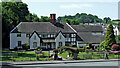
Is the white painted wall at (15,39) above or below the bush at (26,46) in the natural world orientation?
above

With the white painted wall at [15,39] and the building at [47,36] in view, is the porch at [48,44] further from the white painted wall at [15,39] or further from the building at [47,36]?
the white painted wall at [15,39]

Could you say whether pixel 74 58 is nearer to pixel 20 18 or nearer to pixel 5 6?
pixel 20 18

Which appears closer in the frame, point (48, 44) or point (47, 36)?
point (48, 44)

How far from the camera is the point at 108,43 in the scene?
46.1 meters

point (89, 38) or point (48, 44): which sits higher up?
point (89, 38)

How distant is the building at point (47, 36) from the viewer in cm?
4856

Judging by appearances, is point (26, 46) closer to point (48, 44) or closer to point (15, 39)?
point (15, 39)

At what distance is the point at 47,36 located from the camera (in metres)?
50.1

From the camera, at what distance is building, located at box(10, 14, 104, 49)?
48.6 metres

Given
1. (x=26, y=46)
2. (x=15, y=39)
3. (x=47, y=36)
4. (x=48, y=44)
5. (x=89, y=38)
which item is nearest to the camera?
(x=26, y=46)

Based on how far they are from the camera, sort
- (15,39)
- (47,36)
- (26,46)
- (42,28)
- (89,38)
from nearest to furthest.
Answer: (26,46) < (15,39) < (47,36) < (42,28) < (89,38)

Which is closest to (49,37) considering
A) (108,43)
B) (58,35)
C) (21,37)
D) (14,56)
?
(58,35)

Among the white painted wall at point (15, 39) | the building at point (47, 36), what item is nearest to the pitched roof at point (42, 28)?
the building at point (47, 36)

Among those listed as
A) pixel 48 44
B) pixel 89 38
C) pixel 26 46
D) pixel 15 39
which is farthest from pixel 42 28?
pixel 89 38
